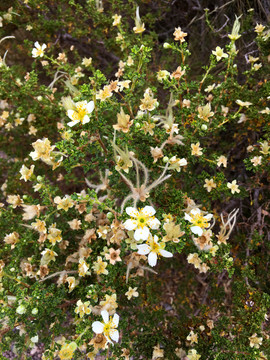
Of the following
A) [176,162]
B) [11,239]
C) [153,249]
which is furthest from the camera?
[11,239]

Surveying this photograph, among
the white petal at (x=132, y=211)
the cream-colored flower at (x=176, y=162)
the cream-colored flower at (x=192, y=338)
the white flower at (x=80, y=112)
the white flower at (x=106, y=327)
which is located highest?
the white flower at (x=80, y=112)

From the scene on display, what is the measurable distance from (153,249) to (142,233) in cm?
18

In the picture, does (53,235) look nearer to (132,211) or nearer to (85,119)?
(132,211)

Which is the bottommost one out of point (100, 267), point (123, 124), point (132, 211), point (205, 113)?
point (100, 267)

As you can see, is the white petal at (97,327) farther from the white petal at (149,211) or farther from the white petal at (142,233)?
the white petal at (149,211)

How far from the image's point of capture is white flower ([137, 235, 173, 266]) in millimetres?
1847

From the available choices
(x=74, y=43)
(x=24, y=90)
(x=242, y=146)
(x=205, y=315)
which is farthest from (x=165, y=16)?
(x=205, y=315)

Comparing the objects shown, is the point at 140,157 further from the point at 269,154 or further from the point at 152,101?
the point at 269,154

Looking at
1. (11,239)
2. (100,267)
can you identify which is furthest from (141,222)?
(11,239)

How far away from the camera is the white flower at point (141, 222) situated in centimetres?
178

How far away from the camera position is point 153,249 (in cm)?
190

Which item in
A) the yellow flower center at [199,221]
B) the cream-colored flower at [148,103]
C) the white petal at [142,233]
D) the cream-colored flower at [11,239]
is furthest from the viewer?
the cream-colored flower at [11,239]

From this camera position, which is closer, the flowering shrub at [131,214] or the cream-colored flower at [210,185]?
the flowering shrub at [131,214]

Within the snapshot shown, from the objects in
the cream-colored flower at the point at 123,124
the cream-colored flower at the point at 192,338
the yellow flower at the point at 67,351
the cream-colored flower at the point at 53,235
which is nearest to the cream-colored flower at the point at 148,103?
the cream-colored flower at the point at 123,124
